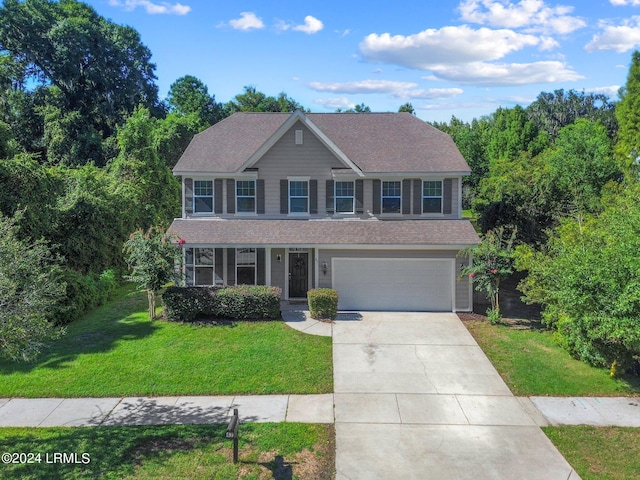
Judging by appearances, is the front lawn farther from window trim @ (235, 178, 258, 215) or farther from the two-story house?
window trim @ (235, 178, 258, 215)

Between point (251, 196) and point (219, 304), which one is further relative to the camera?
point (251, 196)

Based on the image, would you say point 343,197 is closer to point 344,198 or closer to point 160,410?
point 344,198

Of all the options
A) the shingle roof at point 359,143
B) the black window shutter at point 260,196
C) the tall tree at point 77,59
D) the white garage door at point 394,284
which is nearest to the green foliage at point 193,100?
the tall tree at point 77,59

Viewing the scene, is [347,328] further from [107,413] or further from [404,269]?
[107,413]

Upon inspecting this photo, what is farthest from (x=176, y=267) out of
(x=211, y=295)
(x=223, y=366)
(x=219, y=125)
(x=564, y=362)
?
(x=564, y=362)

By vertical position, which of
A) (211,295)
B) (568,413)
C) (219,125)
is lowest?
(568,413)

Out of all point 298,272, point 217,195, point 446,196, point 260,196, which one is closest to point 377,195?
point 446,196

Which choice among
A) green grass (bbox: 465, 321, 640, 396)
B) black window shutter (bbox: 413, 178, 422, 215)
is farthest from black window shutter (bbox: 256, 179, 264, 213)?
green grass (bbox: 465, 321, 640, 396)
